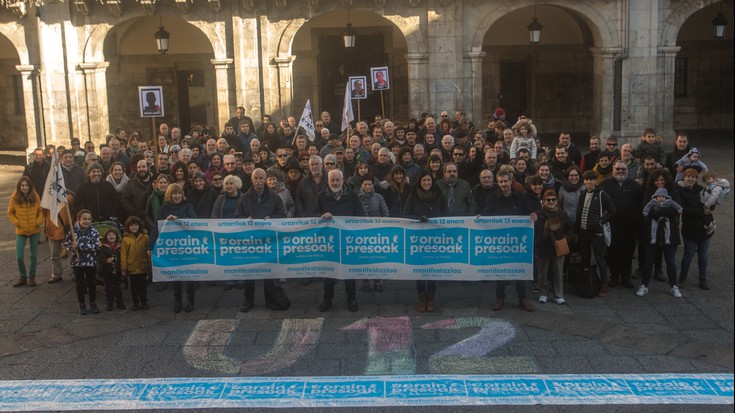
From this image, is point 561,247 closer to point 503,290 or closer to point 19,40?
point 503,290

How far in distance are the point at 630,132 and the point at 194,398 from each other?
631 inches

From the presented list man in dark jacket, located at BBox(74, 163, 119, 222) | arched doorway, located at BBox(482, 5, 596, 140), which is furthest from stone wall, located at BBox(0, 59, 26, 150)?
man in dark jacket, located at BBox(74, 163, 119, 222)

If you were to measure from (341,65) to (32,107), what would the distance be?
8411 millimetres

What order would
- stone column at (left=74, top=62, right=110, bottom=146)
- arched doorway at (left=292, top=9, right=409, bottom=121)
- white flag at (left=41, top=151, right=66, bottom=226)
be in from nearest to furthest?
white flag at (left=41, top=151, right=66, bottom=226), stone column at (left=74, top=62, right=110, bottom=146), arched doorway at (left=292, top=9, right=409, bottom=121)

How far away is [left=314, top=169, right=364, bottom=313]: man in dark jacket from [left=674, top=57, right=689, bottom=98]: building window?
61.9 ft

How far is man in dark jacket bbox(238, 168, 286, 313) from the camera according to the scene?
10531 millimetres

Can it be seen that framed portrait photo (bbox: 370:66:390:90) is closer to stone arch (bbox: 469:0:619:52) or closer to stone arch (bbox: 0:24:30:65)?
stone arch (bbox: 469:0:619:52)

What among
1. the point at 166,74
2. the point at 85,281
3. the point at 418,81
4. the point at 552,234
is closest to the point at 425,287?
the point at 552,234

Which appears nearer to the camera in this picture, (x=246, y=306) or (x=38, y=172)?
(x=246, y=306)

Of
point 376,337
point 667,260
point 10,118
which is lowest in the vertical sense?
point 376,337

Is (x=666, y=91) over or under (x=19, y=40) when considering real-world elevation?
under

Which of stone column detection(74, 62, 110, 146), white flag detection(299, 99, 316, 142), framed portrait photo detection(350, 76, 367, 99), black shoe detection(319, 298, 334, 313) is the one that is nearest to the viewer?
black shoe detection(319, 298, 334, 313)

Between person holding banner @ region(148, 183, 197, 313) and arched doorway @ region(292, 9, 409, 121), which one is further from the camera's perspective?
arched doorway @ region(292, 9, 409, 121)

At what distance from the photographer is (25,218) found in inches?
460
